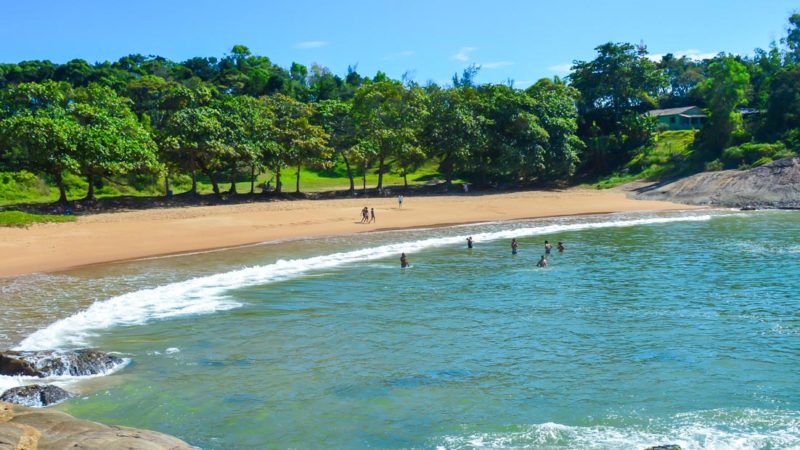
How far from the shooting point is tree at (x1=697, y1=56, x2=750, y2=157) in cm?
6175

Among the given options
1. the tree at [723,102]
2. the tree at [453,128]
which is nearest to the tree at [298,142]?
the tree at [453,128]

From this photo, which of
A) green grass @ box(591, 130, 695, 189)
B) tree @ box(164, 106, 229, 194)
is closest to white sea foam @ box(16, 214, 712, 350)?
tree @ box(164, 106, 229, 194)

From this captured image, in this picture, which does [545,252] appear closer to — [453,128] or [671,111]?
[453,128]

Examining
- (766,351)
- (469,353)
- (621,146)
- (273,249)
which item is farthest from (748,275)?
(621,146)

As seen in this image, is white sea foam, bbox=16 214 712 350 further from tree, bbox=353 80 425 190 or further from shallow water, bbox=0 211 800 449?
tree, bbox=353 80 425 190

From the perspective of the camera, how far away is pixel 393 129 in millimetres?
60344

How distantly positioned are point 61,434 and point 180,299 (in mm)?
14353

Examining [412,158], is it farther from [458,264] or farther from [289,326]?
[289,326]

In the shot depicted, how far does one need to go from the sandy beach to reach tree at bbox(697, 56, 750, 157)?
10.5 meters

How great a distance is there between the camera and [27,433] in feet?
31.4

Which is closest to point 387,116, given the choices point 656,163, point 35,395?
point 656,163

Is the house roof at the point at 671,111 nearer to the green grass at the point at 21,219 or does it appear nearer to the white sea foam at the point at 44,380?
the green grass at the point at 21,219

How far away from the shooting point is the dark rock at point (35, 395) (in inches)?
533

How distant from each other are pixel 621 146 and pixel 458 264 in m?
45.0
